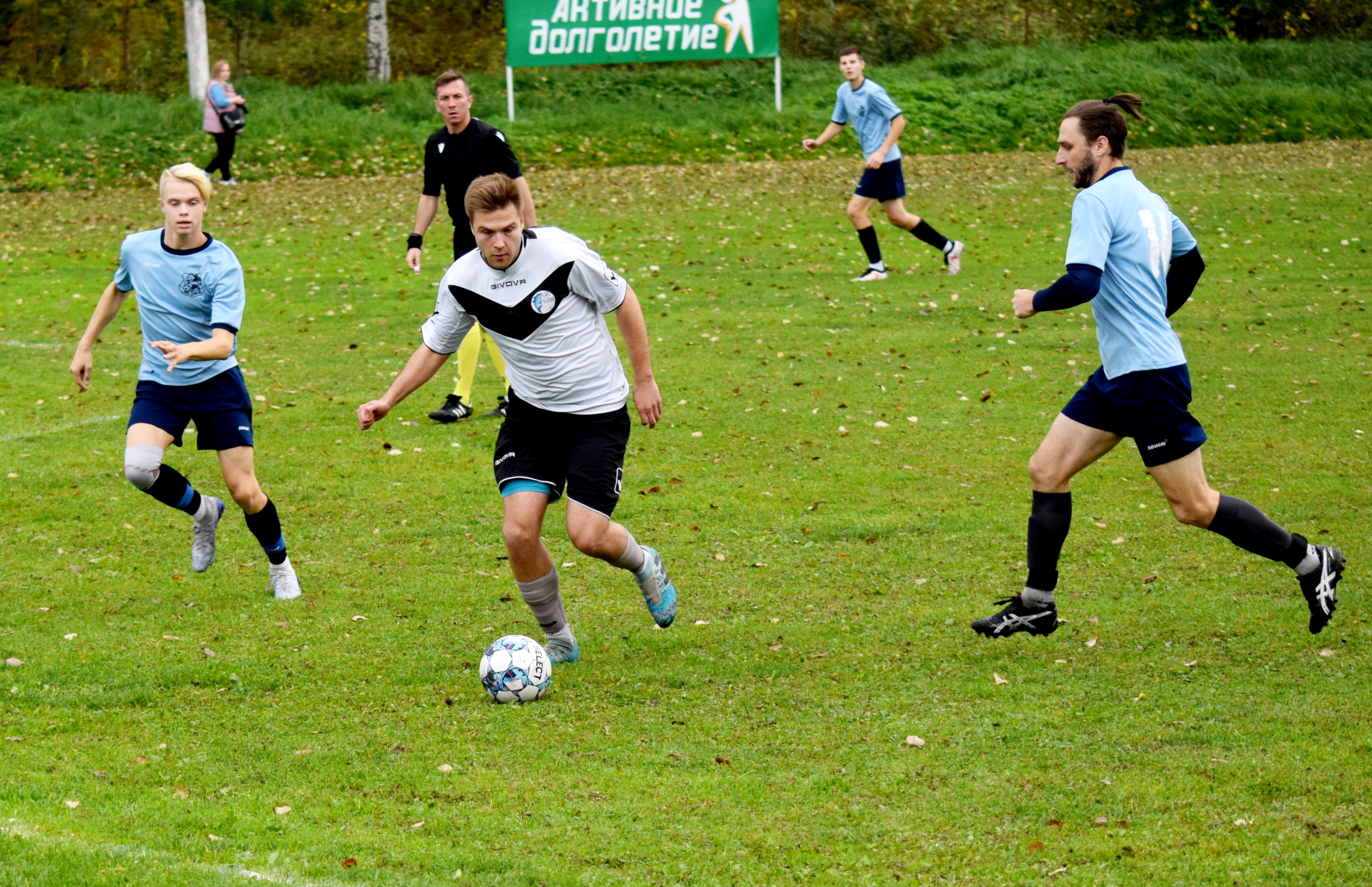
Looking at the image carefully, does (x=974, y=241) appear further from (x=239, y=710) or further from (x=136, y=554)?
(x=239, y=710)

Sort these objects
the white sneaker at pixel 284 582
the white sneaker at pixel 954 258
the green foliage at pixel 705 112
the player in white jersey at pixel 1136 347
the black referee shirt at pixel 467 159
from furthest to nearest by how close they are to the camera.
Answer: the green foliage at pixel 705 112 < the white sneaker at pixel 954 258 < the black referee shirt at pixel 467 159 < the white sneaker at pixel 284 582 < the player in white jersey at pixel 1136 347

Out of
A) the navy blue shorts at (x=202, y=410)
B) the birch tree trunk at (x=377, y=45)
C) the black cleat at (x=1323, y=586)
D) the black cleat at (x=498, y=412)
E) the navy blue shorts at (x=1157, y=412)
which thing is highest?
the birch tree trunk at (x=377, y=45)

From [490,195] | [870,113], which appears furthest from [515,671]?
[870,113]

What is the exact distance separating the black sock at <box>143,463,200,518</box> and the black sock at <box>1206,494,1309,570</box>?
4.84 metres

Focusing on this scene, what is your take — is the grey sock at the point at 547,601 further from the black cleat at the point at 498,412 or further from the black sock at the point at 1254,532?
the black cleat at the point at 498,412

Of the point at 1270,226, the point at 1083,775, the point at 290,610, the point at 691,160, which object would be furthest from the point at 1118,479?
the point at 691,160

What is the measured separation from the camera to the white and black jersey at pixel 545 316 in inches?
219

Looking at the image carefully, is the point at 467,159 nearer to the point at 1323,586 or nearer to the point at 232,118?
the point at 1323,586

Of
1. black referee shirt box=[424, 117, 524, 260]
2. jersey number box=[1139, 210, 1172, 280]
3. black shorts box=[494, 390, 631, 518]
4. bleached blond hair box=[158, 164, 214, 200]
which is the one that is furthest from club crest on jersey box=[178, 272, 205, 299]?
jersey number box=[1139, 210, 1172, 280]

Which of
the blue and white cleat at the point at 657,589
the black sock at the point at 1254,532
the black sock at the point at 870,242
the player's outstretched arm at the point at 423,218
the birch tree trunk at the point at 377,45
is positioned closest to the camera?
the black sock at the point at 1254,532

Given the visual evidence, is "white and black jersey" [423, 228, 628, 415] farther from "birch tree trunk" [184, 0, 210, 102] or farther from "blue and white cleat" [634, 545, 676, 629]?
"birch tree trunk" [184, 0, 210, 102]

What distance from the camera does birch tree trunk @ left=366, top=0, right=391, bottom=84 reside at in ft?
104

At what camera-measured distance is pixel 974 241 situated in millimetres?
18281

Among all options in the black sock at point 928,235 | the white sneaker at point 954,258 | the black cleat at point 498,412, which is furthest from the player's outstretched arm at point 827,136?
the black cleat at point 498,412
